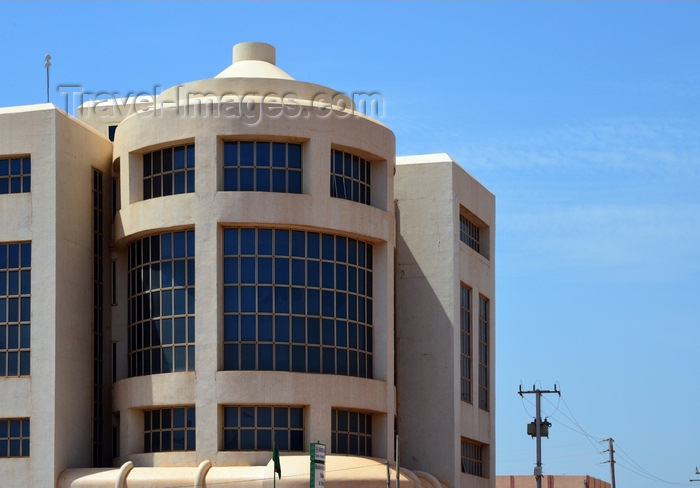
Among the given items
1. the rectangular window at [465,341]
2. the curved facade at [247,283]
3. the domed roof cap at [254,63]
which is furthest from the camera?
the rectangular window at [465,341]

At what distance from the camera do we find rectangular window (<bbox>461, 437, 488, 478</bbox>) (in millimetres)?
65750

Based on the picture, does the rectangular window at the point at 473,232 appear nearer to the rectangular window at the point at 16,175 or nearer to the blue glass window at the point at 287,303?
the blue glass window at the point at 287,303

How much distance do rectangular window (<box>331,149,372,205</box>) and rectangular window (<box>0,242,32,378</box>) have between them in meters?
12.2

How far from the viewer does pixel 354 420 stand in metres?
57.9

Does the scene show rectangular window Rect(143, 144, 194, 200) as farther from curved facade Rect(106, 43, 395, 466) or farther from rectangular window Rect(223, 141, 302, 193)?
rectangular window Rect(223, 141, 302, 193)

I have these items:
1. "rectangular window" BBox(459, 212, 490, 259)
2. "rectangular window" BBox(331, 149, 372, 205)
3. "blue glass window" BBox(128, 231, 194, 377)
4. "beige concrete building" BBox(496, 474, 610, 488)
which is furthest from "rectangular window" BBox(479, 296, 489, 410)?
"beige concrete building" BBox(496, 474, 610, 488)

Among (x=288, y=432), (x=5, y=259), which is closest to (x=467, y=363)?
(x=288, y=432)

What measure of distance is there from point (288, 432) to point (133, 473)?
595cm

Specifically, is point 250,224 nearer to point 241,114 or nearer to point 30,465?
point 241,114

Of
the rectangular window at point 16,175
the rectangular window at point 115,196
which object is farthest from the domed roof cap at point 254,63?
the rectangular window at point 16,175

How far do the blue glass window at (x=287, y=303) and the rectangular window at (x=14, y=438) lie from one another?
7.95 metres

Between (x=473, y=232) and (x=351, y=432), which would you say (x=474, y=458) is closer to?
(x=473, y=232)

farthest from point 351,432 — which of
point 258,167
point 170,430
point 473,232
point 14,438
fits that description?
point 473,232

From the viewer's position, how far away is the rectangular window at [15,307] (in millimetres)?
56125
